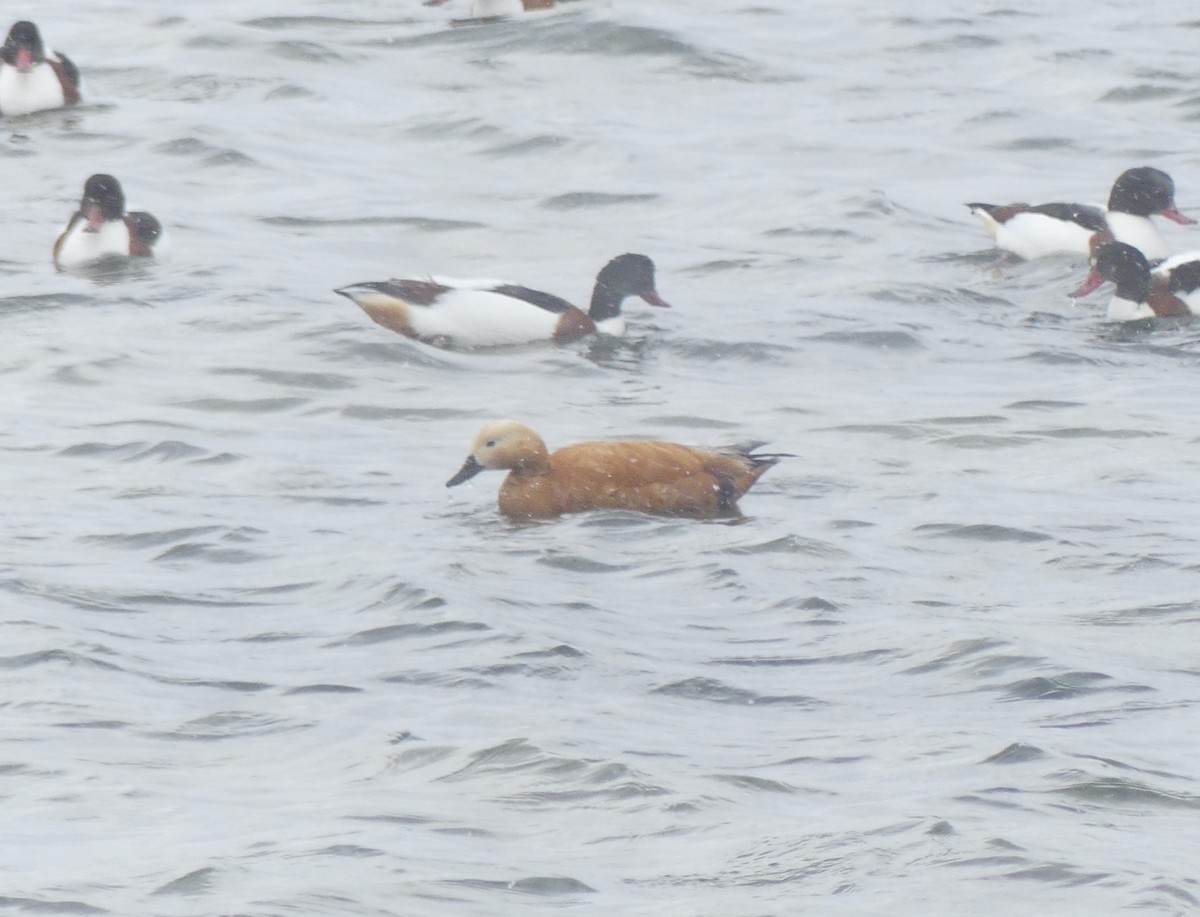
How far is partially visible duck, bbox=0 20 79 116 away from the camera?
2022cm

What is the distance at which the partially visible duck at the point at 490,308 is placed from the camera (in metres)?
13.8

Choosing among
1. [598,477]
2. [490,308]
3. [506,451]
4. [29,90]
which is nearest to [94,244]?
[490,308]

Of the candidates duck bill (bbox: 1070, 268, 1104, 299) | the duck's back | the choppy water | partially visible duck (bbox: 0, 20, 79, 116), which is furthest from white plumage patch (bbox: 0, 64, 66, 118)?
the duck's back

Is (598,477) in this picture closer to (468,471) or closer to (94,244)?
(468,471)

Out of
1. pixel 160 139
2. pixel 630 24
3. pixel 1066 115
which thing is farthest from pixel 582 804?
pixel 630 24

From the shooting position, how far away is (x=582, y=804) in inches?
277

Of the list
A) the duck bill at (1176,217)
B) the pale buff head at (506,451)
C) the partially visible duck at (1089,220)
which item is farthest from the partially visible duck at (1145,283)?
the pale buff head at (506,451)

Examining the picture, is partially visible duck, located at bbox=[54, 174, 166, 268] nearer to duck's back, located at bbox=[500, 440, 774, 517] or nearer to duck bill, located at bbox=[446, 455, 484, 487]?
duck bill, located at bbox=[446, 455, 484, 487]

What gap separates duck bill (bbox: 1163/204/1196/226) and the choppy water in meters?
0.88

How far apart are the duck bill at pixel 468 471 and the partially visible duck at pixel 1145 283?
5715 mm

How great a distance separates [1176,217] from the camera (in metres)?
16.9

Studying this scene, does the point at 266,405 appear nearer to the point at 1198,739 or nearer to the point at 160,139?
the point at 1198,739

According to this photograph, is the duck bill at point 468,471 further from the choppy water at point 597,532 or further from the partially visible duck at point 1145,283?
the partially visible duck at point 1145,283

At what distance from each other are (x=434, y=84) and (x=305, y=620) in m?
13.1
